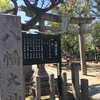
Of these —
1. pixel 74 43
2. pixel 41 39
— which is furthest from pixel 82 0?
pixel 41 39

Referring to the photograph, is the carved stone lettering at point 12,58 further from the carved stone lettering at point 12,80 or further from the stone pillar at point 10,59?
the carved stone lettering at point 12,80

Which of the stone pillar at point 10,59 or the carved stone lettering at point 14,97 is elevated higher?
the stone pillar at point 10,59

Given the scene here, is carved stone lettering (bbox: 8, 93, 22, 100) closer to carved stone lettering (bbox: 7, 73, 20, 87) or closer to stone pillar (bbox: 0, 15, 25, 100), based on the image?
stone pillar (bbox: 0, 15, 25, 100)

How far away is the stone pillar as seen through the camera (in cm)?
399

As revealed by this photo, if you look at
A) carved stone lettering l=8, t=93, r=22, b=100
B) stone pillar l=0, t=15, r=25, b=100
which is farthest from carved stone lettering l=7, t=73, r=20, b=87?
carved stone lettering l=8, t=93, r=22, b=100

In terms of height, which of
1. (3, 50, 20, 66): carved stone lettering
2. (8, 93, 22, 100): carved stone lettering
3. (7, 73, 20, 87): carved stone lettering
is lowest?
(8, 93, 22, 100): carved stone lettering

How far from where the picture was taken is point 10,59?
4.09 metres

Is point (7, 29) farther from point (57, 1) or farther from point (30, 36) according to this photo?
point (57, 1)

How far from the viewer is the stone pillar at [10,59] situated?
157 inches

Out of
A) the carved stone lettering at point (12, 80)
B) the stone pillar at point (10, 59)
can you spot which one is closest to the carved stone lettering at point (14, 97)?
the stone pillar at point (10, 59)

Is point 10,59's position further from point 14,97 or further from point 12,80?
point 14,97

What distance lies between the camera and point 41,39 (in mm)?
5371

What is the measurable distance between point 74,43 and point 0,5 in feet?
25.1

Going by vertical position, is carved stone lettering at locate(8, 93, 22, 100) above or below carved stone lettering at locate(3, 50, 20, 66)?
below
